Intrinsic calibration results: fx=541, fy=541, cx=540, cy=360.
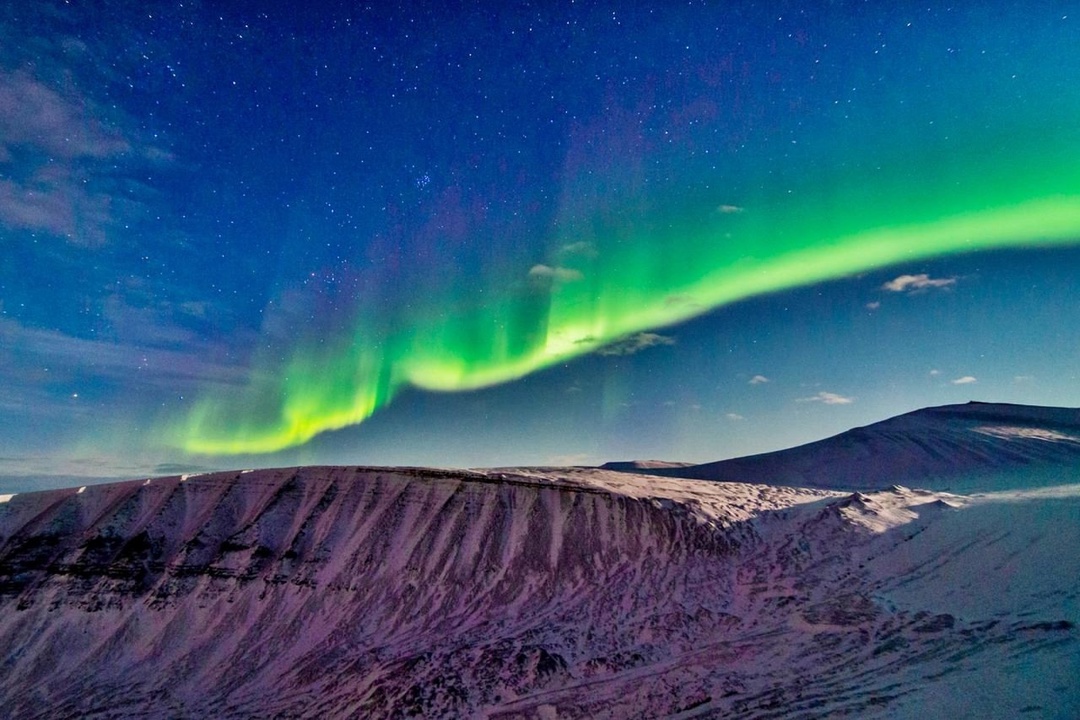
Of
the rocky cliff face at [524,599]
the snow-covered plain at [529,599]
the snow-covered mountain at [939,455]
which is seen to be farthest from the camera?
the snow-covered mountain at [939,455]

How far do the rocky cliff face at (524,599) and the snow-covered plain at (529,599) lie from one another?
0.29ft

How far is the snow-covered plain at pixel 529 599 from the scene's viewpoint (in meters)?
12.3

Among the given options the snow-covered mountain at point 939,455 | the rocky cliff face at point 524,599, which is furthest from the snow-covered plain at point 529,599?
the snow-covered mountain at point 939,455

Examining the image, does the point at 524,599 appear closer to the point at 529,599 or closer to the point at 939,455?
the point at 529,599

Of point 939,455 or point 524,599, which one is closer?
point 524,599

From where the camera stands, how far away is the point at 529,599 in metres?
19.0

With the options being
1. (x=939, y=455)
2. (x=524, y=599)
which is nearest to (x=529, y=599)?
(x=524, y=599)

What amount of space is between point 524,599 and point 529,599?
0.59ft

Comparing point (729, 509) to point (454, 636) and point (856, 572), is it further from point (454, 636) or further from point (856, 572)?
point (454, 636)

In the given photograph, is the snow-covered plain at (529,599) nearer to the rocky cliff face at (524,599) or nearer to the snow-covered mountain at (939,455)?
the rocky cliff face at (524,599)

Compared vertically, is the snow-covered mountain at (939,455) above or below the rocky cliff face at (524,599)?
above

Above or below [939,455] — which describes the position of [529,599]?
below

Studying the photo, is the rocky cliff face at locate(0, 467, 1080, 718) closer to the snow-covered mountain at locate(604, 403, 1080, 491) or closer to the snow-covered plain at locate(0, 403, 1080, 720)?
the snow-covered plain at locate(0, 403, 1080, 720)

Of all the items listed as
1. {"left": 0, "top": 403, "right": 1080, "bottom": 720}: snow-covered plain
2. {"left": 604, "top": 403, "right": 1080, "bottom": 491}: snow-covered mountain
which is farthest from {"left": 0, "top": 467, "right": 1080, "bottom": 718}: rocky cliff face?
{"left": 604, "top": 403, "right": 1080, "bottom": 491}: snow-covered mountain
